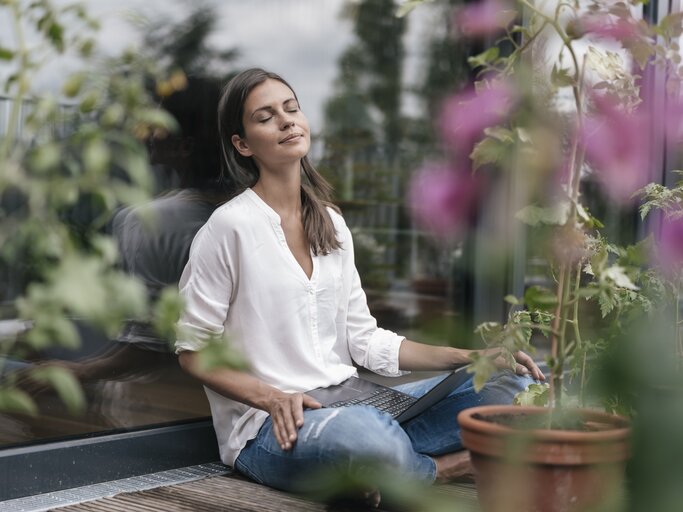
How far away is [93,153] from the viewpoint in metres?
0.86

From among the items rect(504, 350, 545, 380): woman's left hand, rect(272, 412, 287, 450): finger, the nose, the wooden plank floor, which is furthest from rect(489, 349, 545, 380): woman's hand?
the nose

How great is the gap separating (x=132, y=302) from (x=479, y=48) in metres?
3.26

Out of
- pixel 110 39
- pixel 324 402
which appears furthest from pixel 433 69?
pixel 324 402

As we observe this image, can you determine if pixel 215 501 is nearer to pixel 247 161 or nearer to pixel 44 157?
pixel 247 161

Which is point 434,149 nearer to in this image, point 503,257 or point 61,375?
point 503,257

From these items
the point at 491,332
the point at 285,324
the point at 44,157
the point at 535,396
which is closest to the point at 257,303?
the point at 285,324

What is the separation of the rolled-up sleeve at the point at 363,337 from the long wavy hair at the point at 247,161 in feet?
0.39

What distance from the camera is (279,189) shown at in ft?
8.52

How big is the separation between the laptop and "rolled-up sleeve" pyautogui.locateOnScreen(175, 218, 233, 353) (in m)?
0.31

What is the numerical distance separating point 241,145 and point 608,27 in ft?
4.58

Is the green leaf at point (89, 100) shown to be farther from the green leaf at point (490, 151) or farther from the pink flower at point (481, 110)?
the green leaf at point (490, 151)

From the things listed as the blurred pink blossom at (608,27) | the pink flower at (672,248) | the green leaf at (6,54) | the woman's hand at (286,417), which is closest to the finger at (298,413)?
the woman's hand at (286,417)

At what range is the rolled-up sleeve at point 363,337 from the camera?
2.70m

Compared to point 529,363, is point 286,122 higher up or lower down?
higher up
